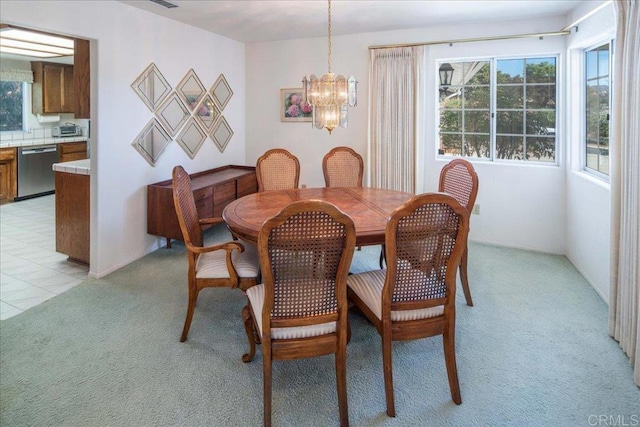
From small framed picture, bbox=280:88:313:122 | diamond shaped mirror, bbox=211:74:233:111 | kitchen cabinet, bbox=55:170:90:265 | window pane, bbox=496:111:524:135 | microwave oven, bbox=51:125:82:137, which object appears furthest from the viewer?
microwave oven, bbox=51:125:82:137

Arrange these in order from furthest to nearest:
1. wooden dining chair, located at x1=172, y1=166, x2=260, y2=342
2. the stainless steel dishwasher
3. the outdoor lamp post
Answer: the stainless steel dishwasher → the outdoor lamp post → wooden dining chair, located at x1=172, y1=166, x2=260, y2=342

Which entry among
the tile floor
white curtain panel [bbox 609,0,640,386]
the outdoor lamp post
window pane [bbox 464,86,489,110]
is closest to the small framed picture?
the outdoor lamp post

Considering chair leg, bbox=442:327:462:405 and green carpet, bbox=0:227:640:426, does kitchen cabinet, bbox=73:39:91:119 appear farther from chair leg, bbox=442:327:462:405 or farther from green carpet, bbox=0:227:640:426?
chair leg, bbox=442:327:462:405

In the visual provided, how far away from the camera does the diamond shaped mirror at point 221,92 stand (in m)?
5.09

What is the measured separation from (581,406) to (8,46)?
22.8 feet

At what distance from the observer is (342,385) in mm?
1851

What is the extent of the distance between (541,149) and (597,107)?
813mm

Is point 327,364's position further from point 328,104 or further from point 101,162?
point 101,162

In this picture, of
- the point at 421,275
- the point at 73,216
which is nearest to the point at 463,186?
the point at 421,275

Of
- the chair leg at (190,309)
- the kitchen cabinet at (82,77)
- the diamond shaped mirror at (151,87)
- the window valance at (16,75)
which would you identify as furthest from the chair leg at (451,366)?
the window valance at (16,75)

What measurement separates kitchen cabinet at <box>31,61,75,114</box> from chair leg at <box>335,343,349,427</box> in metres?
6.98

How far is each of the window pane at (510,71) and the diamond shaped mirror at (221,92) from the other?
10.9 ft

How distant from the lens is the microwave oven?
7.28 metres

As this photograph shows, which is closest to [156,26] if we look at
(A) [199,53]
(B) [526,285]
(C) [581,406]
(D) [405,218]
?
(A) [199,53]
